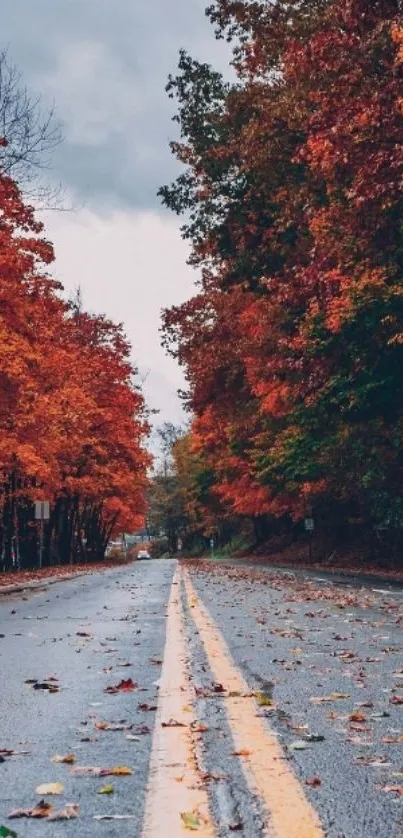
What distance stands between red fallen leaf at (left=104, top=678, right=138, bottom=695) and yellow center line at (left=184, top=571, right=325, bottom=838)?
49 cm

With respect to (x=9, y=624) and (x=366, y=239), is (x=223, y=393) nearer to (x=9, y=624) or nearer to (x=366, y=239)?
(x=366, y=239)

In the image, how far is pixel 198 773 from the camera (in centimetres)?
350

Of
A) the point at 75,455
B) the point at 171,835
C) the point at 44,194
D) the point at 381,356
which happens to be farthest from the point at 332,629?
the point at 75,455

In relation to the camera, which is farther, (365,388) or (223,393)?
(223,393)

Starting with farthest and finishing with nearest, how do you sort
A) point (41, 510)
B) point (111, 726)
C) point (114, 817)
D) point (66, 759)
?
point (41, 510)
point (111, 726)
point (66, 759)
point (114, 817)

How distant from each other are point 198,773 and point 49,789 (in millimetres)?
491

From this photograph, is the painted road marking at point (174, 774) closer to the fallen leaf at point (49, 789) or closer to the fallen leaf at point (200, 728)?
the fallen leaf at point (200, 728)

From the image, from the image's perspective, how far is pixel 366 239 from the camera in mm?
21031

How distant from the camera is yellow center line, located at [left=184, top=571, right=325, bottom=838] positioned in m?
2.84

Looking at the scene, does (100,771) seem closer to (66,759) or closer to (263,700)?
(66,759)

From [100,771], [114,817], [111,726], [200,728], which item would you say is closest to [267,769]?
[100,771]

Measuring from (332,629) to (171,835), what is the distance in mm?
7469

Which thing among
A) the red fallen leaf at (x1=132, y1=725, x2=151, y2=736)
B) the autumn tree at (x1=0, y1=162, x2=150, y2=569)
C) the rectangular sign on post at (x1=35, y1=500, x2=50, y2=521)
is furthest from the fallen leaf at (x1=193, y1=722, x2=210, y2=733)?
the rectangular sign on post at (x1=35, y1=500, x2=50, y2=521)

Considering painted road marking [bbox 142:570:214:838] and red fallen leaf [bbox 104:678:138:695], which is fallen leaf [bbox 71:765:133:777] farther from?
red fallen leaf [bbox 104:678:138:695]
